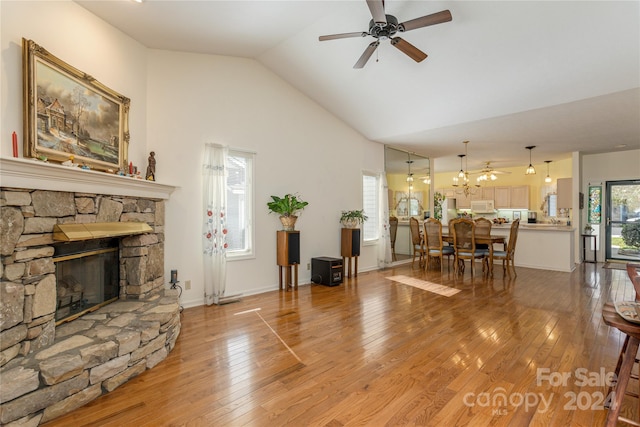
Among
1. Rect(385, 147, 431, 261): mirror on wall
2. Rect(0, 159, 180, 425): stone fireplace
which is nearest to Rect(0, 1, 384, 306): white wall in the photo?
Rect(0, 159, 180, 425): stone fireplace

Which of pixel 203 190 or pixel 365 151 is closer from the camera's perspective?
pixel 203 190

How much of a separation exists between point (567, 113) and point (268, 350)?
5220 millimetres

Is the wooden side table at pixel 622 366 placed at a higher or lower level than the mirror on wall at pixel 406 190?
lower

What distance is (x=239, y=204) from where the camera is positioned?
15.6ft

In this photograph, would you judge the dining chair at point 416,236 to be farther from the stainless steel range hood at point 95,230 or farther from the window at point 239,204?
the stainless steel range hood at point 95,230

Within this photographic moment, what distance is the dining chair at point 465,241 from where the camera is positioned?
5895mm

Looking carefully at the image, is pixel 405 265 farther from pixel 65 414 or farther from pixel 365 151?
pixel 65 414

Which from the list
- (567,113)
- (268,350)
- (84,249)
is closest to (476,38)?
(567,113)

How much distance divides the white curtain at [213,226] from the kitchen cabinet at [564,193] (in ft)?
25.9

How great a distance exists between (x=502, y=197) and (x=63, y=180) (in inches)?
436

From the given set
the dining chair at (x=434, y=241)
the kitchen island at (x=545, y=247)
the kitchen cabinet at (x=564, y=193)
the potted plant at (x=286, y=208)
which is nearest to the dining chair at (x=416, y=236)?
the dining chair at (x=434, y=241)

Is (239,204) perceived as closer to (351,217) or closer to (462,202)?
(351,217)

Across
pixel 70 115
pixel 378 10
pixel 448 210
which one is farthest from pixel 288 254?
pixel 448 210

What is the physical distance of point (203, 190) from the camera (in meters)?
4.23
